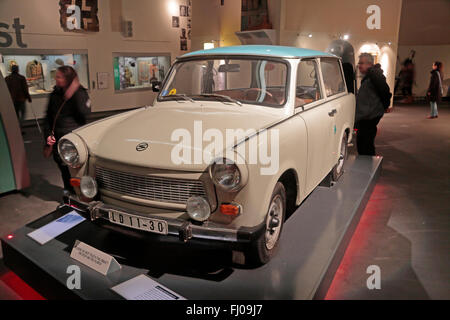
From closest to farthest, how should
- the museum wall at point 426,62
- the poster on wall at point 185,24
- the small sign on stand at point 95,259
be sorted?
the small sign on stand at point 95,259 < the poster on wall at point 185,24 < the museum wall at point 426,62

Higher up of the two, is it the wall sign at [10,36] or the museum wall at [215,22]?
the museum wall at [215,22]

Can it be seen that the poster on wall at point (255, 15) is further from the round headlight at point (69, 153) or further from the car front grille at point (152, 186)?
the car front grille at point (152, 186)

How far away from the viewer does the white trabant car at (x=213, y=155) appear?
2.39m

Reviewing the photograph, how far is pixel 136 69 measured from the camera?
45.0ft

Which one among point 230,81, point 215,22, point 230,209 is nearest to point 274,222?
point 230,209

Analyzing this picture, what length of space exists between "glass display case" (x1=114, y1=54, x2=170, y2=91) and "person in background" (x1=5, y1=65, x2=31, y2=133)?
4142 millimetres

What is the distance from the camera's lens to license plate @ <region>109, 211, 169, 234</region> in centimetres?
242

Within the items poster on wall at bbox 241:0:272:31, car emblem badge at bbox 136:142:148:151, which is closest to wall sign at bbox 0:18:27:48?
poster on wall at bbox 241:0:272:31

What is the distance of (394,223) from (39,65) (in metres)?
10.8

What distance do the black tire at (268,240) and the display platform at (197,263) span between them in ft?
0.23

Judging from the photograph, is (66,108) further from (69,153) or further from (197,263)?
(197,263)

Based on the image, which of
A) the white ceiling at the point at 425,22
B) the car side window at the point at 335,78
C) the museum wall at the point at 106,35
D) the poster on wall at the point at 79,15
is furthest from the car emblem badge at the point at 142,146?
the white ceiling at the point at 425,22
